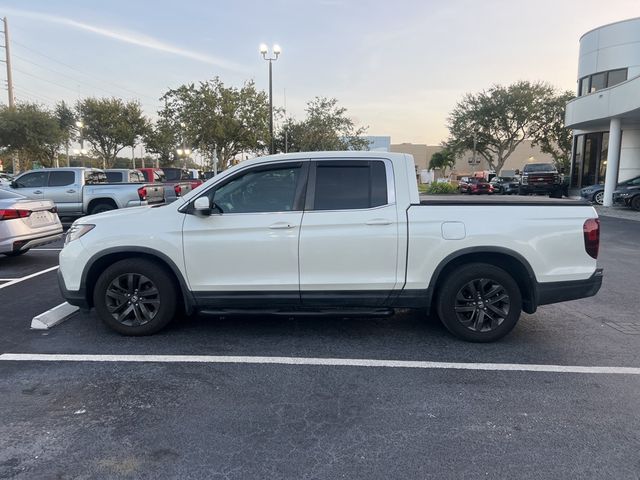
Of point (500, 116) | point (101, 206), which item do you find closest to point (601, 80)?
Result: point (500, 116)

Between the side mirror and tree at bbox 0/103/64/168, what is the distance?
36.8 meters

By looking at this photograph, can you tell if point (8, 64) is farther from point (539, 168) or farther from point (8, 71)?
point (539, 168)

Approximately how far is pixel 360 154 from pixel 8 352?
154 inches

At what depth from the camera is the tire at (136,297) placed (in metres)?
4.68

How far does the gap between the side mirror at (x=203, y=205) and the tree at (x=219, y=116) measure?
2302cm

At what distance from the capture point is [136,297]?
475 cm

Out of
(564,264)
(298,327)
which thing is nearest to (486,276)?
(564,264)

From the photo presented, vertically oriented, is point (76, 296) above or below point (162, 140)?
below

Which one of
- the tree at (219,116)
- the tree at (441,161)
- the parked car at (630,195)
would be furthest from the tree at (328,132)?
the tree at (441,161)

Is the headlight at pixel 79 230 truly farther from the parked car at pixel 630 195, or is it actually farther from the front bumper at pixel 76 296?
the parked car at pixel 630 195

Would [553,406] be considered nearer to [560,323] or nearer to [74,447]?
[560,323]

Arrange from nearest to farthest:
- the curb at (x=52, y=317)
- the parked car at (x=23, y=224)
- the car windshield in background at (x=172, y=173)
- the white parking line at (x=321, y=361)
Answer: the white parking line at (x=321, y=361) → the curb at (x=52, y=317) → the parked car at (x=23, y=224) → the car windshield in background at (x=172, y=173)

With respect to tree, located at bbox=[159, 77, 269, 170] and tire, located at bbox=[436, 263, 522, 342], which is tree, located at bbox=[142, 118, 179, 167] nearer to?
tree, located at bbox=[159, 77, 269, 170]

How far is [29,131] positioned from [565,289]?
39.1m
